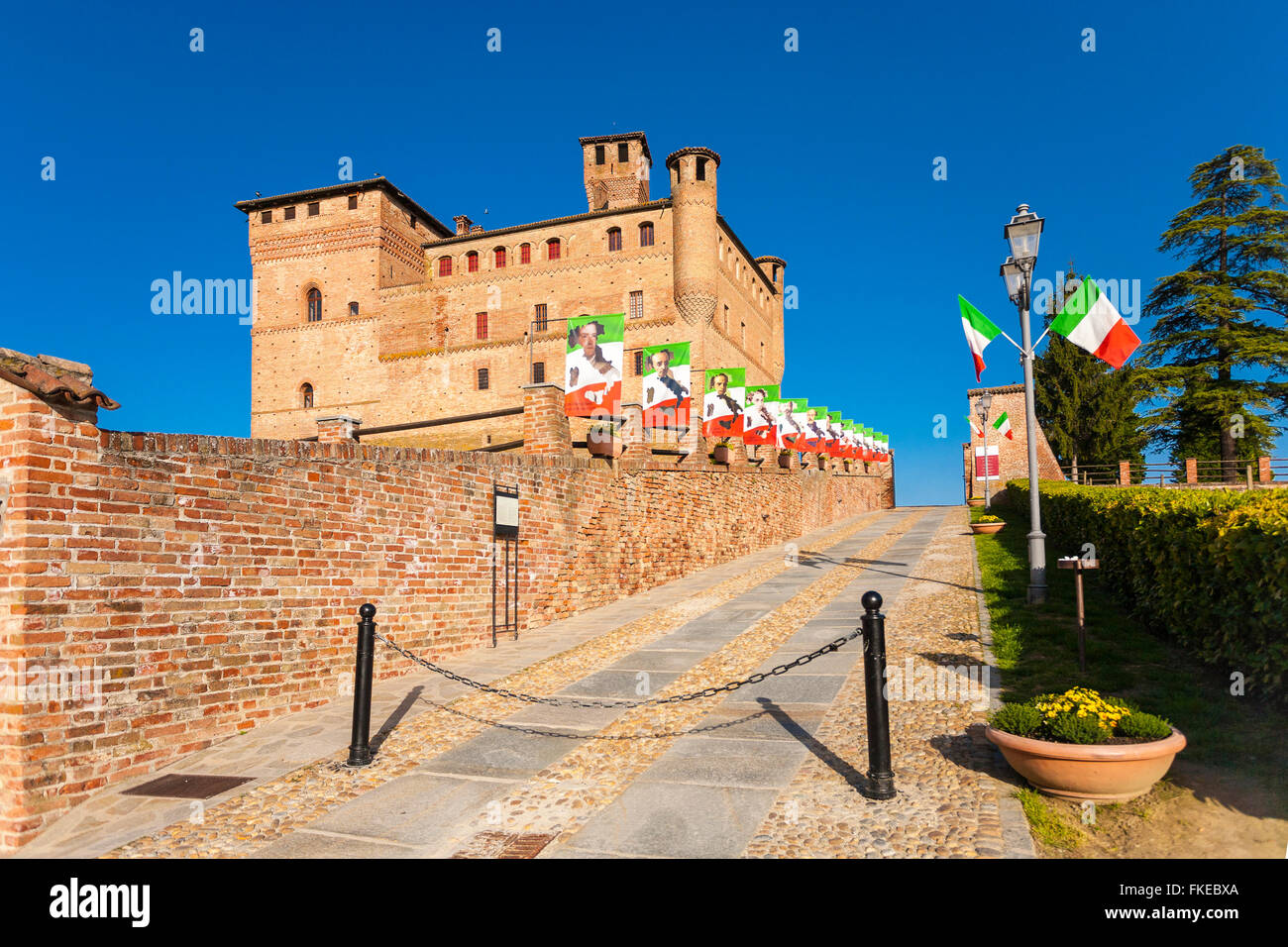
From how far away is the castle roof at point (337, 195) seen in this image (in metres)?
42.6

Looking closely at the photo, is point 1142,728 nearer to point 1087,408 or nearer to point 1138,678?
point 1138,678

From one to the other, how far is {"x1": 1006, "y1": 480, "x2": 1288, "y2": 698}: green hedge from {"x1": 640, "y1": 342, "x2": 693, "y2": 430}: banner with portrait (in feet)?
37.1

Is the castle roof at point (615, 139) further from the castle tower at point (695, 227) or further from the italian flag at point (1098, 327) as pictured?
the italian flag at point (1098, 327)

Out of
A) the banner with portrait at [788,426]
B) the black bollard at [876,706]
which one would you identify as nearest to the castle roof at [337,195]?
the banner with portrait at [788,426]

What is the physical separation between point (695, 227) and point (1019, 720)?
3804cm

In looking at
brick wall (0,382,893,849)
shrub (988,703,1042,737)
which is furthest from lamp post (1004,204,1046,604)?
brick wall (0,382,893,849)

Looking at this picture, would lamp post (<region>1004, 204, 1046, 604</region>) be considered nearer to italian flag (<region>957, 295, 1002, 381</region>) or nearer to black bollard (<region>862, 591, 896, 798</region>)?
italian flag (<region>957, 295, 1002, 381</region>)

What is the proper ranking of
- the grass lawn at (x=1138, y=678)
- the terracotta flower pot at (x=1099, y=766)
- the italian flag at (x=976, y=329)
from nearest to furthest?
1. the terracotta flower pot at (x=1099, y=766)
2. the grass lawn at (x=1138, y=678)
3. the italian flag at (x=976, y=329)

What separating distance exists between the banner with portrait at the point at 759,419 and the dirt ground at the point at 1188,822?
1911 centimetres

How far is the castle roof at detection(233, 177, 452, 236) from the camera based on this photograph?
4259 centimetres

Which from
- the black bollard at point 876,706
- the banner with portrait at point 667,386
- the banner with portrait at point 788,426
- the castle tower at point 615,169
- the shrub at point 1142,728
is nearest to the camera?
the shrub at point 1142,728

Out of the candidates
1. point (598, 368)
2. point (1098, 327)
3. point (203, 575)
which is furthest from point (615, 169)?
point (203, 575)

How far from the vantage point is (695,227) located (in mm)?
39438
